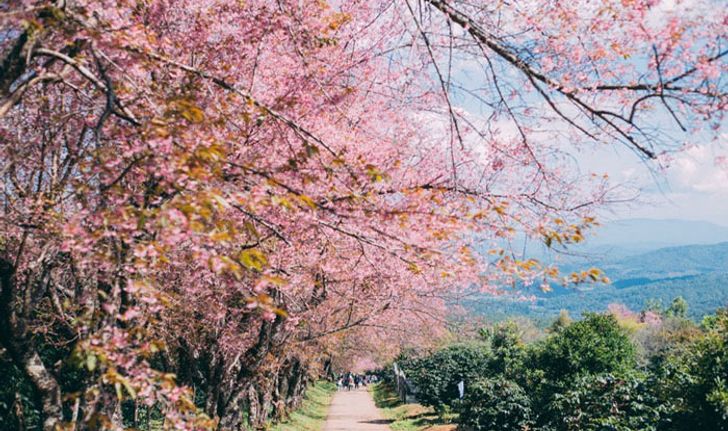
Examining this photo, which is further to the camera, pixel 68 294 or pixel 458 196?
pixel 68 294

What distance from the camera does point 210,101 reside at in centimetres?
504

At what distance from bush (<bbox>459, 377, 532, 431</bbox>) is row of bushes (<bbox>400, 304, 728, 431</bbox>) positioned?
0.03 metres

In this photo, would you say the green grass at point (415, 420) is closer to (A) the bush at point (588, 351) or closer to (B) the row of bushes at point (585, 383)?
(B) the row of bushes at point (585, 383)

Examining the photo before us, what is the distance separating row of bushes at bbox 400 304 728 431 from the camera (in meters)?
9.52

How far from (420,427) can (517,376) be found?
206 inches

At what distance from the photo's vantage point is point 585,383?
13609 mm

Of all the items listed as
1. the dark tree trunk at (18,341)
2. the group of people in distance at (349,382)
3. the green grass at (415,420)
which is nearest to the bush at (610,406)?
the green grass at (415,420)

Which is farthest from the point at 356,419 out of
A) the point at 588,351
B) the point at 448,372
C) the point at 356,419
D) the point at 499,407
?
the point at 588,351

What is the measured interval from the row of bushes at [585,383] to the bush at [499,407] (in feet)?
0.10

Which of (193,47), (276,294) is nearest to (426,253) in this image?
(193,47)

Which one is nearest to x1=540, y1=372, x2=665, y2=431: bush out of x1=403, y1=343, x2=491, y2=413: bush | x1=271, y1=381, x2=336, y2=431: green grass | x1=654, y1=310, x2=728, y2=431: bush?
x1=654, y1=310, x2=728, y2=431: bush

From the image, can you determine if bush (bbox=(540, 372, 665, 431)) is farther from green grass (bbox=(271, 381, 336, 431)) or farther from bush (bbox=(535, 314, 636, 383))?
green grass (bbox=(271, 381, 336, 431))

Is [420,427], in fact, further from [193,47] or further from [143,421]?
[193,47]

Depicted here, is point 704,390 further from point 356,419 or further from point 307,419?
point 307,419
